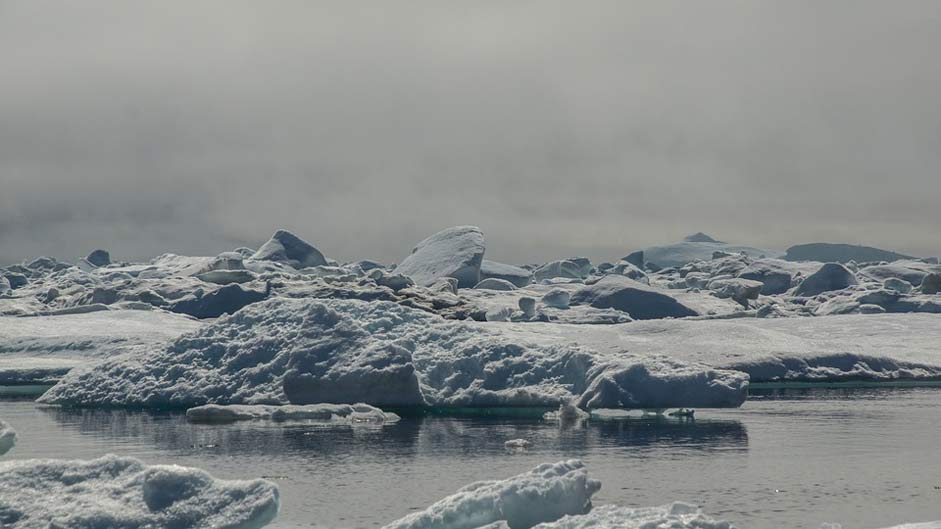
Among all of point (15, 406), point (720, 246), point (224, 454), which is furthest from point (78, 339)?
point (720, 246)

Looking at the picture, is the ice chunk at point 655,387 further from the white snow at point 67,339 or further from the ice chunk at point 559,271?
the ice chunk at point 559,271

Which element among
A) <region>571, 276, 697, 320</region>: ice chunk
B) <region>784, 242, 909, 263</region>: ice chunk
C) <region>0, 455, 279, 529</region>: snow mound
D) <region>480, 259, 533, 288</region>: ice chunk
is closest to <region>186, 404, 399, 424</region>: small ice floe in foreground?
<region>0, 455, 279, 529</region>: snow mound

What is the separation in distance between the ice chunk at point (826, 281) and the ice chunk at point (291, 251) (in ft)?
77.6

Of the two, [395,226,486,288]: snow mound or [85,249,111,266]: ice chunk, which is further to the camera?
[85,249,111,266]: ice chunk

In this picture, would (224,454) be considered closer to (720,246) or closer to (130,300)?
(130,300)

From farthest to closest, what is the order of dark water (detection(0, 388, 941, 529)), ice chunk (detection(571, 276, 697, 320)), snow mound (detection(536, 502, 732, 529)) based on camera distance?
1. ice chunk (detection(571, 276, 697, 320))
2. dark water (detection(0, 388, 941, 529))
3. snow mound (detection(536, 502, 732, 529))

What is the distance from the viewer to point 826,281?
180 feet

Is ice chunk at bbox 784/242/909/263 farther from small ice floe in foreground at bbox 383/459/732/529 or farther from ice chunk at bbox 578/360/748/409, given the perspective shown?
small ice floe in foreground at bbox 383/459/732/529

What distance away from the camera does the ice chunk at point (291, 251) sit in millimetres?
60312

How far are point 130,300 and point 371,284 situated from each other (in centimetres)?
1098

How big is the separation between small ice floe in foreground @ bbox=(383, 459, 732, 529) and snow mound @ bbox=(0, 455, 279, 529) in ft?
4.21

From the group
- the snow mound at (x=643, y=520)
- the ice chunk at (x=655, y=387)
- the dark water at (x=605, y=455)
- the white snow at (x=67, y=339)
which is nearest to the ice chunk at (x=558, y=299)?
the white snow at (x=67, y=339)

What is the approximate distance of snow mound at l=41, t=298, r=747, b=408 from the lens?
19906 mm

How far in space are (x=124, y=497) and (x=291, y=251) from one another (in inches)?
2038
